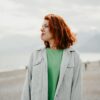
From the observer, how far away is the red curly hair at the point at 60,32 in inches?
227

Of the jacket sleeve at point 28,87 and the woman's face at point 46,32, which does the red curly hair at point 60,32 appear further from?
the jacket sleeve at point 28,87

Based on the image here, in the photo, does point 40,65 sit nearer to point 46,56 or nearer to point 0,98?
point 46,56

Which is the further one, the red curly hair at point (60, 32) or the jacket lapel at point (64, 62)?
the red curly hair at point (60, 32)

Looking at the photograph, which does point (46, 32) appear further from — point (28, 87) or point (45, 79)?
point (28, 87)

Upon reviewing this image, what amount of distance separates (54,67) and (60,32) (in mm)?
428

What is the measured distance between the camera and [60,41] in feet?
19.0

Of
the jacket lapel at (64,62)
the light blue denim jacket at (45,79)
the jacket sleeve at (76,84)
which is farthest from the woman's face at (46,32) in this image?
the jacket sleeve at (76,84)

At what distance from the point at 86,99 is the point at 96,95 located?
99 centimetres

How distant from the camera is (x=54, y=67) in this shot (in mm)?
5660

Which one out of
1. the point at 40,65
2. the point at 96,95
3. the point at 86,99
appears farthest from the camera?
the point at 96,95

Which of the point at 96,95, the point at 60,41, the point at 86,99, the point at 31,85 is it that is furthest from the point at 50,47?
the point at 96,95

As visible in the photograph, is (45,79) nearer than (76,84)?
Yes

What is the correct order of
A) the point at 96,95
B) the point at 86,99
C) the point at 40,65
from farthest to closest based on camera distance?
the point at 96,95, the point at 86,99, the point at 40,65

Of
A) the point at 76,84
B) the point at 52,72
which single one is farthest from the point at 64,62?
the point at 76,84
